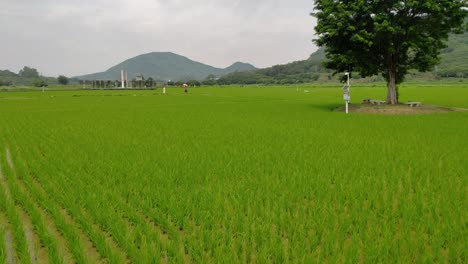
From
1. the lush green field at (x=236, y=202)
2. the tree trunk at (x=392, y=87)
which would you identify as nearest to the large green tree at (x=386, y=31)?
the tree trunk at (x=392, y=87)

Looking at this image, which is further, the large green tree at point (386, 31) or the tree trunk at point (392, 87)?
the tree trunk at point (392, 87)

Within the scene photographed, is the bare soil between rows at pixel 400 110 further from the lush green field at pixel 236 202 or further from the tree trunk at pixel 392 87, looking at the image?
the lush green field at pixel 236 202

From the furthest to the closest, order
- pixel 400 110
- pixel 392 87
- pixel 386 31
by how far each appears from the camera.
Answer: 1. pixel 392 87
2. pixel 400 110
3. pixel 386 31

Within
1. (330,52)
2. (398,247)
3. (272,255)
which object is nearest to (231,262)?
(272,255)

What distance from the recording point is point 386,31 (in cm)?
2309

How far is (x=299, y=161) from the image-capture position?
380 inches

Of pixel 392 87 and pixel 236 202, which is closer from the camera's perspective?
pixel 236 202

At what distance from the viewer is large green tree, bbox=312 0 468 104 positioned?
22.8 m

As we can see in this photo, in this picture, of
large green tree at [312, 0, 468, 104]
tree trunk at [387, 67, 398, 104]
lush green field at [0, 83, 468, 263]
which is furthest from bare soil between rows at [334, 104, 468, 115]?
lush green field at [0, 83, 468, 263]

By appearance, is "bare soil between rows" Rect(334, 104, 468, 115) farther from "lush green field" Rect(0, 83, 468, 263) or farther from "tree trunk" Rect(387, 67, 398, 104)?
"lush green field" Rect(0, 83, 468, 263)

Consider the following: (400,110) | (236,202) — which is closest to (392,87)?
(400,110)

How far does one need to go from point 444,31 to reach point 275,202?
24.6m

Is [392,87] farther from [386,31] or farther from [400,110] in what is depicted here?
[386,31]

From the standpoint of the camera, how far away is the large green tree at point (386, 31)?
22.8m
